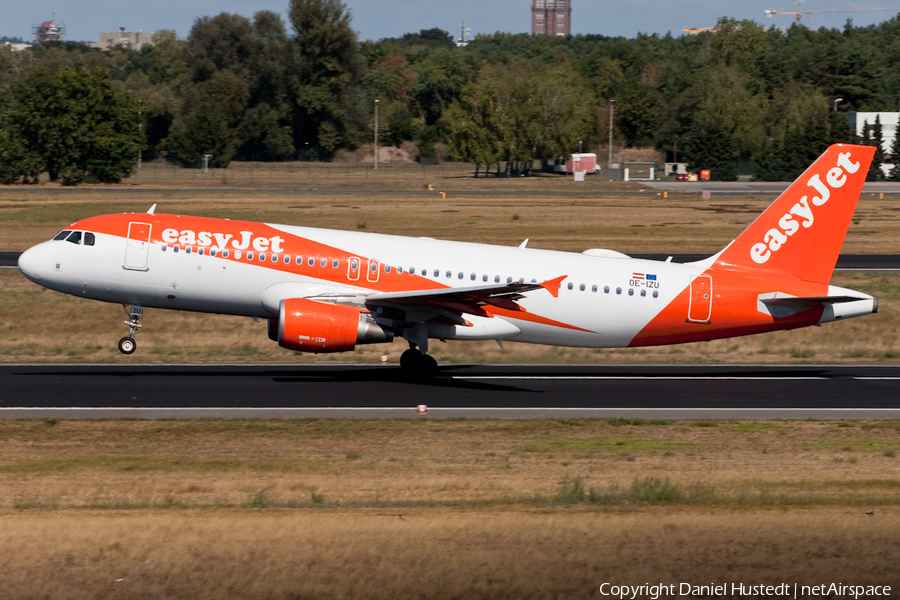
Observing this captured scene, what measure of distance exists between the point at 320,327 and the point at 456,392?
174 inches

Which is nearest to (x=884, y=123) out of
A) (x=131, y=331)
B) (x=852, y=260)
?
(x=852, y=260)

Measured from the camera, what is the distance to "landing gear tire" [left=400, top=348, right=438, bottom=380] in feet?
99.8

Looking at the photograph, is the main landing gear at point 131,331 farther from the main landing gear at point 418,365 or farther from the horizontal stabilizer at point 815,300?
the horizontal stabilizer at point 815,300

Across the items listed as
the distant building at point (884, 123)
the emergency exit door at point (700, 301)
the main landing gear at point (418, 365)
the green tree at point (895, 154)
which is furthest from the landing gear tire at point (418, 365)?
the distant building at point (884, 123)

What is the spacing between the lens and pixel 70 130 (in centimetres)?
11162

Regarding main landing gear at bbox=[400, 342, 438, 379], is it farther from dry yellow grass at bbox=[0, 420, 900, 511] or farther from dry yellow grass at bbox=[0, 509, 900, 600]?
dry yellow grass at bbox=[0, 509, 900, 600]

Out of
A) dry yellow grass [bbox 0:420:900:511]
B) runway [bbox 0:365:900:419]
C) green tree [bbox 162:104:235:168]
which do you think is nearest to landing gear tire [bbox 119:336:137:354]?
runway [bbox 0:365:900:419]

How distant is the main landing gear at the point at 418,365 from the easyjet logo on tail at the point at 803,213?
1041 cm

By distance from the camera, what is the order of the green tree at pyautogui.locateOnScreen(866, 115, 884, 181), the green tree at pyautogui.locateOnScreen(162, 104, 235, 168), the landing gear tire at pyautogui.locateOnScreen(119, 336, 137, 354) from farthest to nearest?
the green tree at pyautogui.locateOnScreen(162, 104, 235, 168)
the green tree at pyautogui.locateOnScreen(866, 115, 884, 181)
the landing gear tire at pyautogui.locateOnScreen(119, 336, 137, 354)

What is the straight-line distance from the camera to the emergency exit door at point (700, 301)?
99.0 feet

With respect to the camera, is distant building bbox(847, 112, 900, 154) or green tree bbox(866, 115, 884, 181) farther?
distant building bbox(847, 112, 900, 154)

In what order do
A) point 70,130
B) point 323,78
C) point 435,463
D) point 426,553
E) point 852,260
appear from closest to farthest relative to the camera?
point 426,553, point 435,463, point 852,260, point 70,130, point 323,78

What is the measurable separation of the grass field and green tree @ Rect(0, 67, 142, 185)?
9530cm

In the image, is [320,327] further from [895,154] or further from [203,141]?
[203,141]
